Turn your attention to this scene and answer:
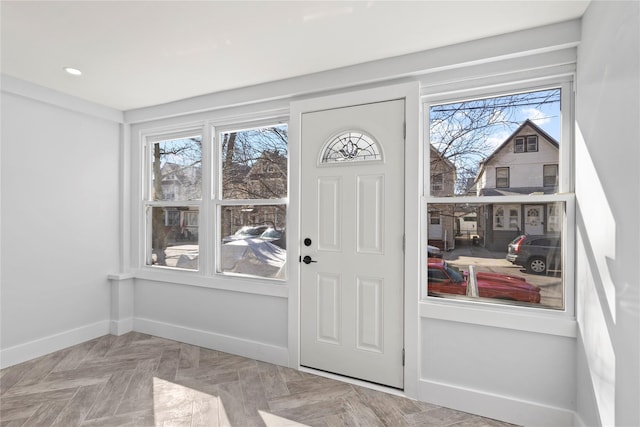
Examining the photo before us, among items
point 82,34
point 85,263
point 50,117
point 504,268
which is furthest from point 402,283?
point 50,117

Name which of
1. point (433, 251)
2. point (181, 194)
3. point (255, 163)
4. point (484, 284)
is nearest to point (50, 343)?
point (181, 194)

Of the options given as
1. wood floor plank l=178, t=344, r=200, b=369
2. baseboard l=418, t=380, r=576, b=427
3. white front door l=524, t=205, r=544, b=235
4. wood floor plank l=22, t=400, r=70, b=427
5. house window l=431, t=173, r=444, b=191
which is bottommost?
wood floor plank l=22, t=400, r=70, b=427

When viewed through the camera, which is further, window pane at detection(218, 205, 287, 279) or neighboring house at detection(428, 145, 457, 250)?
window pane at detection(218, 205, 287, 279)

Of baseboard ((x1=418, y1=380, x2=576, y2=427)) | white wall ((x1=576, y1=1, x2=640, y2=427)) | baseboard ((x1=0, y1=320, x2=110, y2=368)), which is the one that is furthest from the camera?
baseboard ((x1=0, y1=320, x2=110, y2=368))

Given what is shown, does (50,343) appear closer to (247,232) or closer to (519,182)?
(247,232)

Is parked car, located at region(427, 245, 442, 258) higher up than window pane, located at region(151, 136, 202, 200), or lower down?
lower down

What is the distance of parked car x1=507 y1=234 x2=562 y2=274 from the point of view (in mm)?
2248

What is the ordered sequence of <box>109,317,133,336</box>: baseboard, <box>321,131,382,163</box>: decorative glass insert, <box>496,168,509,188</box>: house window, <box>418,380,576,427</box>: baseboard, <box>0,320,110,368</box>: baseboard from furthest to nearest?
<box>109,317,133,336</box>: baseboard
<box>0,320,110,368</box>: baseboard
<box>321,131,382,163</box>: decorative glass insert
<box>496,168,509,188</box>: house window
<box>418,380,576,427</box>: baseboard

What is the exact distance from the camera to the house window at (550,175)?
7.39 ft

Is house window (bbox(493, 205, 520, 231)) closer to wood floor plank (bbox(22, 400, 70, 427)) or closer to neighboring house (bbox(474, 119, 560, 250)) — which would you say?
neighboring house (bbox(474, 119, 560, 250))

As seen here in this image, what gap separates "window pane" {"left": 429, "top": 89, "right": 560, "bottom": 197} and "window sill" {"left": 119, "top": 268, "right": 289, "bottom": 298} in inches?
62.8

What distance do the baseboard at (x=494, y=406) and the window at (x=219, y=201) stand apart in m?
1.54

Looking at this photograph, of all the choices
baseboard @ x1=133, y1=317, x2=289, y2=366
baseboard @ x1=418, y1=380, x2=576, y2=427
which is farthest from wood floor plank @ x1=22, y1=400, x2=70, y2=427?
baseboard @ x1=418, y1=380, x2=576, y2=427

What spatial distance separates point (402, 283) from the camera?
258 centimetres
